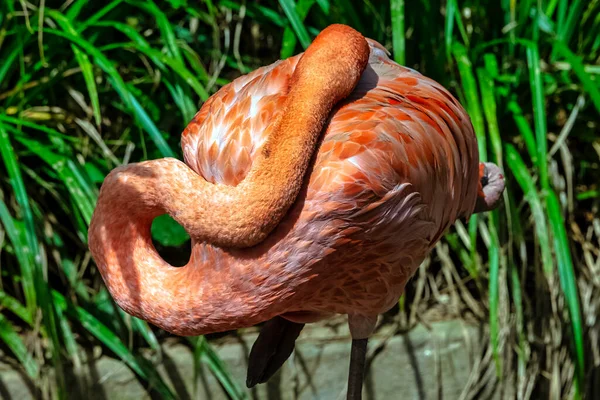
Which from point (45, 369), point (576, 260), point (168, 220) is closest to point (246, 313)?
point (168, 220)

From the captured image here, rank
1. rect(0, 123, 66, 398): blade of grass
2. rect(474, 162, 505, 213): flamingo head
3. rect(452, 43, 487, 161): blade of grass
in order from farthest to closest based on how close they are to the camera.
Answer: rect(452, 43, 487, 161): blade of grass → rect(0, 123, 66, 398): blade of grass → rect(474, 162, 505, 213): flamingo head

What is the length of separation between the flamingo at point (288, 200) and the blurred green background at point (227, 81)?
0.90 meters

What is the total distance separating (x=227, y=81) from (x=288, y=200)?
163cm

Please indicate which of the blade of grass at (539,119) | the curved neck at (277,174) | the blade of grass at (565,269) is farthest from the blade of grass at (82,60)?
the blade of grass at (565,269)

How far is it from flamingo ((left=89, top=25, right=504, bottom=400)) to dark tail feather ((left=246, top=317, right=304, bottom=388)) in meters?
0.30

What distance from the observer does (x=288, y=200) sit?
1.94 meters

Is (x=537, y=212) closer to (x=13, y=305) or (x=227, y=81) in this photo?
(x=227, y=81)

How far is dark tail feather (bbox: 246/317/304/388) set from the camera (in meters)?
2.57

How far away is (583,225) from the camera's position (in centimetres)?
371

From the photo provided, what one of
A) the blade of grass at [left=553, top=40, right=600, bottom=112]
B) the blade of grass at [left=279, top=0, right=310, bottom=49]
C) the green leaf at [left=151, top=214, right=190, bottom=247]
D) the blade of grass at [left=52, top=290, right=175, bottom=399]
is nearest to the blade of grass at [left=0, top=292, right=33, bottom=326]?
the blade of grass at [left=52, top=290, right=175, bottom=399]

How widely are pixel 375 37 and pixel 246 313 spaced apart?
1728 mm

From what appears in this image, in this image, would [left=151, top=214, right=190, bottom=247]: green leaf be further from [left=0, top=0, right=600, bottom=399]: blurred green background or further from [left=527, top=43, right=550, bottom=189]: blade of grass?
[left=527, top=43, right=550, bottom=189]: blade of grass

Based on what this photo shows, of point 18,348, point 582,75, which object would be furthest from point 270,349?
point 582,75

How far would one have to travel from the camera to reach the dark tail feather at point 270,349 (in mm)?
2572
